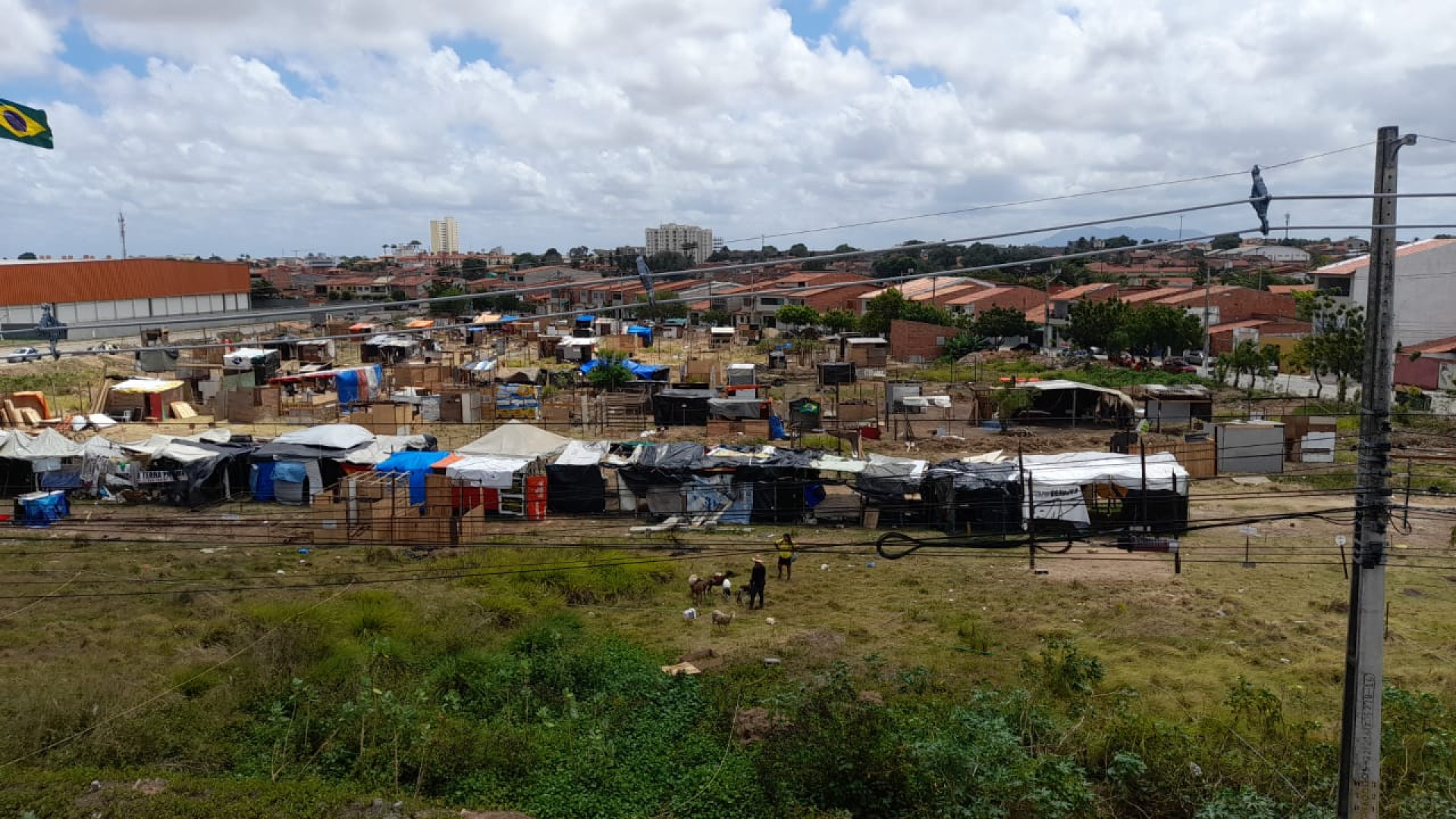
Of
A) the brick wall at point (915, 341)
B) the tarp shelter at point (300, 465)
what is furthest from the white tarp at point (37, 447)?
the brick wall at point (915, 341)

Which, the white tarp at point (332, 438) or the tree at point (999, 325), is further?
the tree at point (999, 325)

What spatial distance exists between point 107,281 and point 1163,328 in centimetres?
4726

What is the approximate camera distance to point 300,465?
17344 mm

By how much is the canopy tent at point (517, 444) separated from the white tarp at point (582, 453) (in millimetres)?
269

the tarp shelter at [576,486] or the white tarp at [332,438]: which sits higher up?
the white tarp at [332,438]

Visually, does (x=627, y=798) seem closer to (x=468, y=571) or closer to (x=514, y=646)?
(x=514, y=646)

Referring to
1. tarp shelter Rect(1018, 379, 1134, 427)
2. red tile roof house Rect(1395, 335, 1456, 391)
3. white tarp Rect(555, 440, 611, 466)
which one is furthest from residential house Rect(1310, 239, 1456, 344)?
white tarp Rect(555, 440, 611, 466)

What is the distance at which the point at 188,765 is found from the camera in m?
8.40

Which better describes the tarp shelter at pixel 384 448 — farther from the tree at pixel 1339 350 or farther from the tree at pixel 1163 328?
the tree at pixel 1163 328

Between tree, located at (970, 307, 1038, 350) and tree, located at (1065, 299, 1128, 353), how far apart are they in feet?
13.0

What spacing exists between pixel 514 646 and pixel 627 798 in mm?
3402

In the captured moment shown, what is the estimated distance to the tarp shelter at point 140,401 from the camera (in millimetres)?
24922

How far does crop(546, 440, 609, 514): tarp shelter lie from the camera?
16.7m

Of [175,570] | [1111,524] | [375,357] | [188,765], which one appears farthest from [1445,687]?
[375,357]
